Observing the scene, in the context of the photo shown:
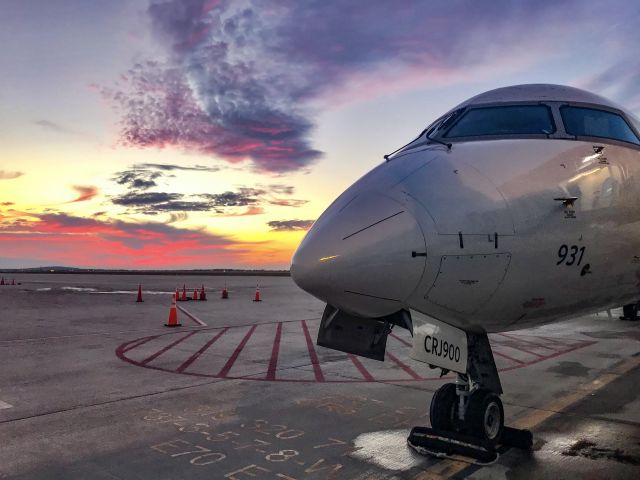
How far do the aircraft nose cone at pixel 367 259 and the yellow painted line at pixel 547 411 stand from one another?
7.81 feet

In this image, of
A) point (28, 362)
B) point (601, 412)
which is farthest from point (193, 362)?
point (601, 412)

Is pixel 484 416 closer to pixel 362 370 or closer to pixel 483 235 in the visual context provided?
pixel 483 235

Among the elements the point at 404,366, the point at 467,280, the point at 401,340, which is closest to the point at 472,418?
the point at 467,280

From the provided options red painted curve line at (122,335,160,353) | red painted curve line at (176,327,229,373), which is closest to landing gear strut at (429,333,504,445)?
red painted curve line at (176,327,229,373)

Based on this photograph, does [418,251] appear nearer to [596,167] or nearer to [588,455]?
[596,167]

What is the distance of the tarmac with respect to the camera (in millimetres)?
5805

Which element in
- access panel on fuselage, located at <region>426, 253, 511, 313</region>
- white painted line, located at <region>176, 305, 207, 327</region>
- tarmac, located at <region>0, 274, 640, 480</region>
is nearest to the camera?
access panel on fuselage, located at <region>426, 253, 511, 313</region>

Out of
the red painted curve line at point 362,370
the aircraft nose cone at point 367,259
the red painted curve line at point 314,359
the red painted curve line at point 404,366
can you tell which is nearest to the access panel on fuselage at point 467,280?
the aircraft nose cone at point 367,259

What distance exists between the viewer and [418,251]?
419cm

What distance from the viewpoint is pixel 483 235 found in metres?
4.47

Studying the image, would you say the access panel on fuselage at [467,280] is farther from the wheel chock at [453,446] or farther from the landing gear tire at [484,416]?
the wheel chock at [453,446]

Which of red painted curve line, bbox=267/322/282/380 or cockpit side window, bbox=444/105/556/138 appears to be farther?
red painted curve line, bbox=267/322/282/380

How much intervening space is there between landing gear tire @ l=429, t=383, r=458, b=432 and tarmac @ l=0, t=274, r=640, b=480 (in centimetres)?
51

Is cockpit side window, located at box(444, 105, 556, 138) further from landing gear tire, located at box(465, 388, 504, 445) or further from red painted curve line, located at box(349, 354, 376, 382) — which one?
red painted curve line, located at box(349, 354, 376, 382)
